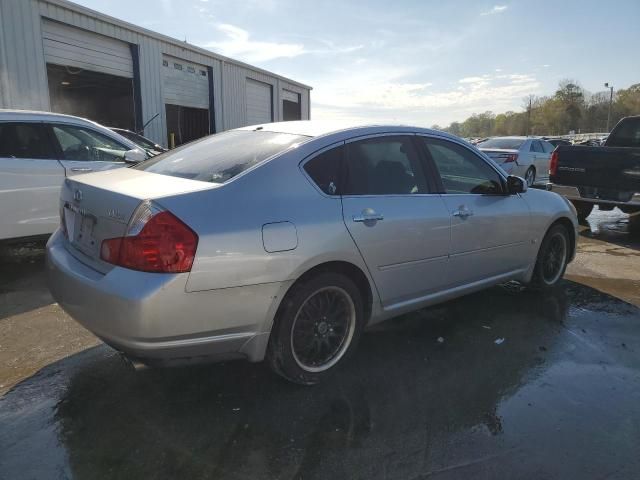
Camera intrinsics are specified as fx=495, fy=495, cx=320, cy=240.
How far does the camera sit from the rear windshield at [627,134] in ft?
30.1

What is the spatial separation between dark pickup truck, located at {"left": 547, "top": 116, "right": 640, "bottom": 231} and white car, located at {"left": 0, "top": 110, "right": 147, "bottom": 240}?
6908 mm

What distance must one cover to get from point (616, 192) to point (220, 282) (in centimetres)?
752

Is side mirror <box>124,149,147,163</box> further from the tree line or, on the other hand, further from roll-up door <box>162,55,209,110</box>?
the tree line

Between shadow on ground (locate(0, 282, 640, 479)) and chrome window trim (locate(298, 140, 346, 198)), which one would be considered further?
chrome window trim (locate(298, 140, 346, 198))

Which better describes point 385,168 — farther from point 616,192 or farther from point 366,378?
point 616,192

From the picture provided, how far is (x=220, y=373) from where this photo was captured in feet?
10.5

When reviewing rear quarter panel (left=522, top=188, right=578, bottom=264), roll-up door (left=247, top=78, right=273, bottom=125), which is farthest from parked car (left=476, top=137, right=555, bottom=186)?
roll-up door (left=247, top=78, right=273, bottom=125)

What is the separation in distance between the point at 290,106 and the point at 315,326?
23.6 meters

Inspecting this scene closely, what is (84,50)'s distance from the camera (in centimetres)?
1246

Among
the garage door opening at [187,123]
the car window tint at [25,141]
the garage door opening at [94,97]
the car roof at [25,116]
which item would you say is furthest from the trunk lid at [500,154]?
the car window tint at [25,141]

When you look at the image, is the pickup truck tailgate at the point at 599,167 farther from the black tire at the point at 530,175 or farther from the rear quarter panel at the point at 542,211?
the black tire at the point at 530,175

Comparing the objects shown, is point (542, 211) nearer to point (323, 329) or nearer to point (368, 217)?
point (368, 217)

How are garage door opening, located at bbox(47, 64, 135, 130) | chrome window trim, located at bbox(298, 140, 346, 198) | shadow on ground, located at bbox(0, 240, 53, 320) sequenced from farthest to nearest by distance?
garage door opening, located at bbox(47, 64, 135, 130), shadow on ground, located at bbox(0, 240, 53, 320), chrome window trim, located at bbox(298, 140, 346, 198)

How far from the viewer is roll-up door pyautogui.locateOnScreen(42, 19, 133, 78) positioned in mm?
11477
